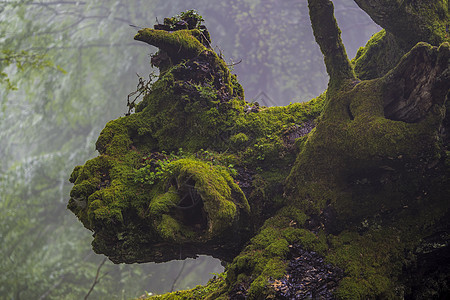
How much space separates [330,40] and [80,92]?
15.8 m

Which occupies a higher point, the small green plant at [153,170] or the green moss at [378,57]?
the green moss at [378,57]

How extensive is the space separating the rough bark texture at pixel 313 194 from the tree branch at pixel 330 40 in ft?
0.04

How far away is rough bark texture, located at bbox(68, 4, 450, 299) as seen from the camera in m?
3.00

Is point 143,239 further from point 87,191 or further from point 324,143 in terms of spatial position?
point 324,143

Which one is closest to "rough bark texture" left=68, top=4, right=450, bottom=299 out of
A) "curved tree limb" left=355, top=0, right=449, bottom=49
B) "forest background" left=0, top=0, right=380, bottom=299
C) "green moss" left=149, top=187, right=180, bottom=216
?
"green moss" left=149, top=187, right=180, bottom=216

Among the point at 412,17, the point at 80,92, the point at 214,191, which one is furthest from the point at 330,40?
the point at 80,92

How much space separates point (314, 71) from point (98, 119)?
15.0 meters

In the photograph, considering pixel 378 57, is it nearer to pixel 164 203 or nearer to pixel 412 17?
pixel 412 17

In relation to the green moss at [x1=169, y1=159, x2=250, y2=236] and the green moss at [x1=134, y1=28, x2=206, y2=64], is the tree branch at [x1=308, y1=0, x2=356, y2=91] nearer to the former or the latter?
the green moss at [x1=134, y1=28, x2=206, y2=64]

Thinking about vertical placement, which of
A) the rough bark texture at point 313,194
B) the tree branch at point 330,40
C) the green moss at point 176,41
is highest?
the green moss at point 176,41

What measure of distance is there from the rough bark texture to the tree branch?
0.04ft

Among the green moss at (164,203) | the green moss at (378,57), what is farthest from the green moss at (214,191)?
the green moss at (378,57)

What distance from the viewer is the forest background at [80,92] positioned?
11.5m

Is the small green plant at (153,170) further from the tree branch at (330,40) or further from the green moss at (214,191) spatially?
the tree branch at (330,40)
